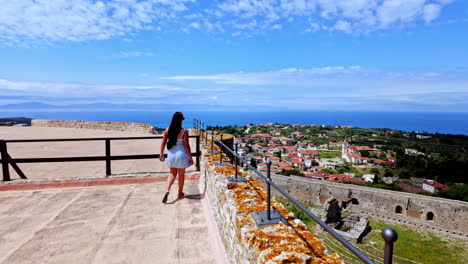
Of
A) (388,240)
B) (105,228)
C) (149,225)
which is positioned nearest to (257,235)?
(388,240)

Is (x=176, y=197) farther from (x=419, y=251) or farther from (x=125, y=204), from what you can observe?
(x=419, y=251)

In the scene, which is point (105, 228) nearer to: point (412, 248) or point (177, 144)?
point (177, 144)

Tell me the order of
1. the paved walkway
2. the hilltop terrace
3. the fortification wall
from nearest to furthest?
the hilltop terrace, the paved walkway, the fortification wall

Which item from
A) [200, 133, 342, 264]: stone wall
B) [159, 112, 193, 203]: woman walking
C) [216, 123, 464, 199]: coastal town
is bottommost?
[216, 123, 464, 199]: coastal town

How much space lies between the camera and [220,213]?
297 centimetres

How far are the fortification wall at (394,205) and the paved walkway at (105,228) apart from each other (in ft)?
108

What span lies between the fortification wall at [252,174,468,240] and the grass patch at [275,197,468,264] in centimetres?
144

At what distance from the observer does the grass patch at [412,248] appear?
62.8ft

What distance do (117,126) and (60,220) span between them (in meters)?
18.1

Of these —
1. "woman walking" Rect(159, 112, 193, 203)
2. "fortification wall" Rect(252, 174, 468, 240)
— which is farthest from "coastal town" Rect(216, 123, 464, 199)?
"woman walking" Rect(159, 112, 193, 203)

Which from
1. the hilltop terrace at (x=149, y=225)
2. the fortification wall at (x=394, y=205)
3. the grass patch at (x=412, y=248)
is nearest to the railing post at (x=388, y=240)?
the hilltop terrace at (x=149, y=225)

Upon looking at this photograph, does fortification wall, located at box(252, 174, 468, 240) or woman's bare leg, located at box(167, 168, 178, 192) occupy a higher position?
woman's bare leg, located at box(167, 168, 178, 192)

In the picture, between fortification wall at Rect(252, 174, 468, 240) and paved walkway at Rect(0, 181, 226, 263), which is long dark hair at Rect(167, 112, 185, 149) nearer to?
paved walkway at Rect(0, 181, 226, 263)

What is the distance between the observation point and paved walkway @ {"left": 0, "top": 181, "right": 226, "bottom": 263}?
2.66 m
